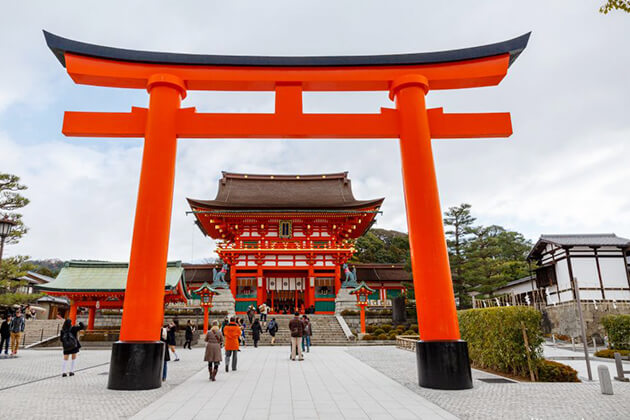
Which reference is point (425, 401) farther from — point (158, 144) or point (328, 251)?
point (328, 251)

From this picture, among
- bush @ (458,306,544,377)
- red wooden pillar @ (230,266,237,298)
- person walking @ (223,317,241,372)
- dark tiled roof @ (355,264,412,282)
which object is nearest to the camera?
bush @ (458,306,544,377)

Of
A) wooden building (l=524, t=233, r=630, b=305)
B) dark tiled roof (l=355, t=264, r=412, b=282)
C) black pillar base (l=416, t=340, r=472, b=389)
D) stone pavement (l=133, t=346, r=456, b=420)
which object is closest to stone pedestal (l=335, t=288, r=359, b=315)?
dark tiled roof (l=355, t=264, r=412, b=282)

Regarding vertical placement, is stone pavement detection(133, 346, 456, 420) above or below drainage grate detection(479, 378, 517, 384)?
above

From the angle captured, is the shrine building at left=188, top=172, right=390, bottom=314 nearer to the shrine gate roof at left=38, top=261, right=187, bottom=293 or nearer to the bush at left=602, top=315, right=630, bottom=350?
the shrine gate roof at left=38, top=261, right=187, bottom=293

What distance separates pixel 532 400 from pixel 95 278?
65.2 feet

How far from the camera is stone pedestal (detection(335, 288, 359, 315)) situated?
78.9ft

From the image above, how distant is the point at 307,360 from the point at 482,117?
8641 mm

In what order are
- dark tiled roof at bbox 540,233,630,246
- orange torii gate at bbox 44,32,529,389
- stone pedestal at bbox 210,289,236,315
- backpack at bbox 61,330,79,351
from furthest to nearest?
stone pedestal at bbox 210,289,236,315 < dark tiled roof at bbox 540,233,630,246 < backpack at bbox 61,330,79,351 < orange torii gate at bbox 44,32,529,389

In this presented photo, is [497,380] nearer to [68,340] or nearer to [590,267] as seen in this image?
[68,340]

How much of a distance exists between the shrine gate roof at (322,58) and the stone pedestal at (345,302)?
59.2 feet

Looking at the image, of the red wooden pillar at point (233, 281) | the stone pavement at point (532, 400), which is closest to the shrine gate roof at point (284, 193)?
the red wooden pillar at point (233, 281)

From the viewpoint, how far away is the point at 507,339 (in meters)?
8.96

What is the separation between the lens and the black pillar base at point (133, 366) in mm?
6738

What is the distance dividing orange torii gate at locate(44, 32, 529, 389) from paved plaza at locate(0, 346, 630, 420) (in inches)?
40.1
